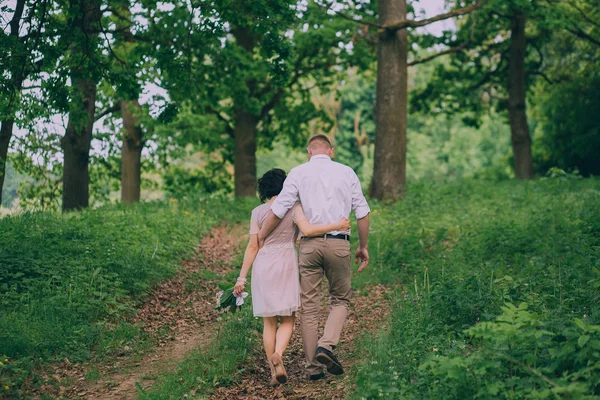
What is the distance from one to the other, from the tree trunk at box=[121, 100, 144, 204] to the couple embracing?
14829 mm

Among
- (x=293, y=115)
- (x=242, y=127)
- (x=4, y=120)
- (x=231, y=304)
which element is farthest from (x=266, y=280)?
(x=293, y=115)

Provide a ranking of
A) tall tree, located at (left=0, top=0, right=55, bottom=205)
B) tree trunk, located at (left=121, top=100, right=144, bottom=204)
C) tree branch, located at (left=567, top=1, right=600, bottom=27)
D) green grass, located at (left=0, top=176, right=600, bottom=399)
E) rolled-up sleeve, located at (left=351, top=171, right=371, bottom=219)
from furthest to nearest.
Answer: tree branch, located at (left=567, top=1, right=600, bottom=27) → tree trunk, located at (left=121, top=100, right=144, bottom=204) → tall tree, located at (left=0, top=0, right=55, bottom=205) → rolled-up sleeve, located at (left=351, top=171, right=371, bottom=219) → green grass, located at (left=0, top=176, right=600, bottom=399)

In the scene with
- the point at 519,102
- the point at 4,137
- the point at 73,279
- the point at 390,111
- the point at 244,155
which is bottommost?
the point at 73,279

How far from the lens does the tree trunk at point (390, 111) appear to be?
1628 centimetres

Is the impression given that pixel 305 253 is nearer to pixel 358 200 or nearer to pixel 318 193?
pixel 318 193

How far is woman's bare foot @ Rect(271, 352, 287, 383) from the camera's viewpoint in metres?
6.40

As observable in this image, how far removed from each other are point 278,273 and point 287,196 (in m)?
0.77

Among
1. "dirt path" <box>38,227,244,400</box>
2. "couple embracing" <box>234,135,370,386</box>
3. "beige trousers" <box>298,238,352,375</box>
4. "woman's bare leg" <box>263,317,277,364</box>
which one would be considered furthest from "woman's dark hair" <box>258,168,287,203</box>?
"dirt path" <box>38,227,244,400</box>

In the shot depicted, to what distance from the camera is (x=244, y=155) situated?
22.7 meters

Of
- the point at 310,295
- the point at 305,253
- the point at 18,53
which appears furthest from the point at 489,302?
the point at 18,53

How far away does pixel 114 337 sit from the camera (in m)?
8.05

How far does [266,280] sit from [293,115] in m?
18.5

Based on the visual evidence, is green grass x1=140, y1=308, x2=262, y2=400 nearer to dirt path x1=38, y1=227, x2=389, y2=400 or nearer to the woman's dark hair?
dirt path x1=38, y1=227, x2=389, y2=400

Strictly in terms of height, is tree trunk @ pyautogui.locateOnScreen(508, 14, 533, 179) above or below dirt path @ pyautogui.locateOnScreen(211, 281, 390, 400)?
above
